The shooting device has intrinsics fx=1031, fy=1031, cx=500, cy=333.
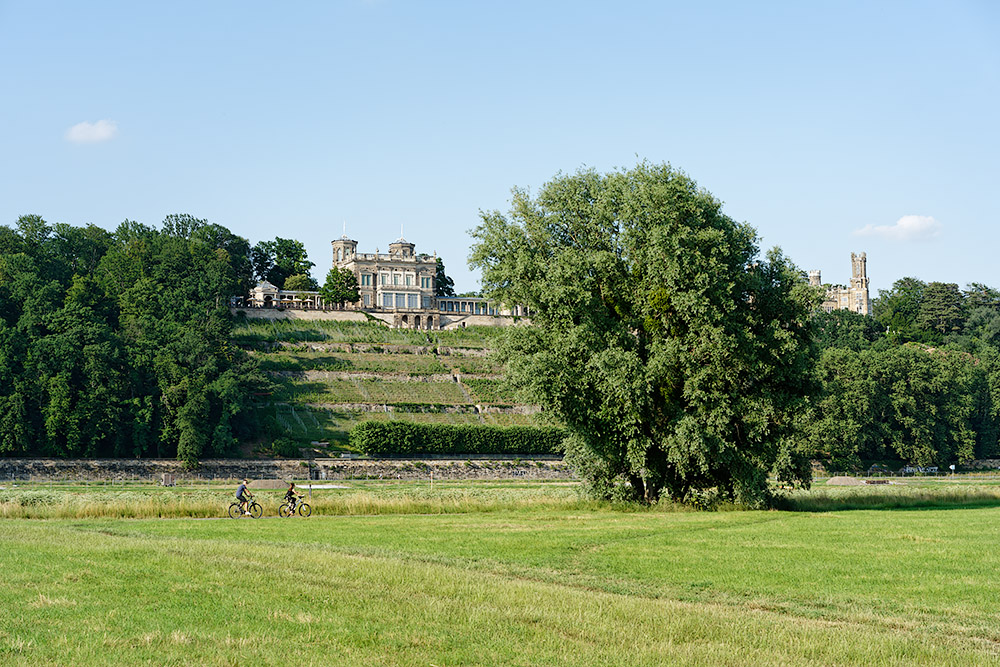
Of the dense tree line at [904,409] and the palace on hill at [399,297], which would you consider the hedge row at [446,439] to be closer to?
the dense tree line at [904,409]

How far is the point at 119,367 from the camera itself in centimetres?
8569

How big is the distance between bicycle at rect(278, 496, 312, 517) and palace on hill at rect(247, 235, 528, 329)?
106797 millimetres

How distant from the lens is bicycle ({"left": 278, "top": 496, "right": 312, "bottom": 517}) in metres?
34.2

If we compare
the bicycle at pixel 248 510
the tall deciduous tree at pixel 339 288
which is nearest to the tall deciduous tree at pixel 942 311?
the tall deciduous tree at pixel 339 288

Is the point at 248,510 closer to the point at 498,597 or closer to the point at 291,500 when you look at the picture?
the point at 291,500

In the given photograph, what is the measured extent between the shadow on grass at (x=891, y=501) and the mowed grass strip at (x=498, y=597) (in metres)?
12.6

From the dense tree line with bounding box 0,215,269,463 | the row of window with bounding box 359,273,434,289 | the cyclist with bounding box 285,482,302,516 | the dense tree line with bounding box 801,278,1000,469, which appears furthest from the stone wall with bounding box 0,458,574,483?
the row of window with bounding box 359,273,434,289

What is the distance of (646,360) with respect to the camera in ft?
122

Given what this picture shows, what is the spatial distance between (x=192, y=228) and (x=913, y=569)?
140505mm

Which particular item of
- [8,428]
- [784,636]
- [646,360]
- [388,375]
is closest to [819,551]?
[784,636]

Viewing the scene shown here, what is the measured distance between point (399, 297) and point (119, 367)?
242 feet

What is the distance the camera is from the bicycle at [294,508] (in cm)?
3425

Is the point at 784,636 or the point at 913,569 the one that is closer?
the point at 784,636

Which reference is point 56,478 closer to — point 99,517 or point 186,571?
point 99,517
